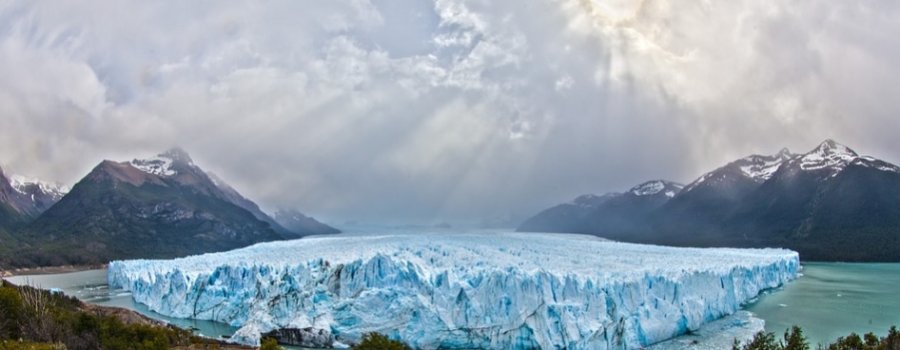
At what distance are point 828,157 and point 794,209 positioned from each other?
15536mm

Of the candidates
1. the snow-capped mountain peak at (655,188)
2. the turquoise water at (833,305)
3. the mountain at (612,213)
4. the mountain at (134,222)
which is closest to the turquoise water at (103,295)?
the mountain at (134,222)

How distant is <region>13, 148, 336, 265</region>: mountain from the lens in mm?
89250

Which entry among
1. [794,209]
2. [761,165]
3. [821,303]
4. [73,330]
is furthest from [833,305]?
[761,165]

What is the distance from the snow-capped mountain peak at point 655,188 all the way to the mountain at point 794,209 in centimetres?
1843

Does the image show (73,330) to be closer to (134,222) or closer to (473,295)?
(473,295)

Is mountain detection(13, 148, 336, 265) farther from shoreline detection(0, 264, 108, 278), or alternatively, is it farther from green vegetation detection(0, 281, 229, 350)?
green vegetation detection(0, 281, 229, 350)

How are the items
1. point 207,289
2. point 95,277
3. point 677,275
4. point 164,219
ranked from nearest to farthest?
point 677,275
point 207,289
point 95,277
point 164,219

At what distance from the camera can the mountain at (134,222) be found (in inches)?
3514

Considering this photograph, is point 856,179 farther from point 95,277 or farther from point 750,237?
point 95,277

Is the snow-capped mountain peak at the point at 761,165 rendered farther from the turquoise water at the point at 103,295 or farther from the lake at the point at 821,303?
the turquoise water at the point at 103,295

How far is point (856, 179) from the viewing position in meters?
92.1

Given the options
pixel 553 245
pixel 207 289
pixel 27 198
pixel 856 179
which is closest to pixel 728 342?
pixel 553 245

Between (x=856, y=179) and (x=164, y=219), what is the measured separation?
331 feet

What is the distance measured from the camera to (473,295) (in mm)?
26078
